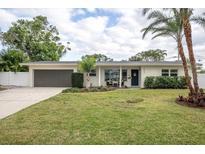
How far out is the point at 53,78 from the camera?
23.9 metres

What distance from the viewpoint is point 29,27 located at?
34.5 metres

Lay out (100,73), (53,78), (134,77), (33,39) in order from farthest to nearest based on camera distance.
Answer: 1. (33,39)
2. (53,78)
3. (134,77)
4. (100,73)

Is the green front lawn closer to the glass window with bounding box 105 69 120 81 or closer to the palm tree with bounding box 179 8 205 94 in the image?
the palm tree with bounding box 179 8 205 94

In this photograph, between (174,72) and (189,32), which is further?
(174,72)

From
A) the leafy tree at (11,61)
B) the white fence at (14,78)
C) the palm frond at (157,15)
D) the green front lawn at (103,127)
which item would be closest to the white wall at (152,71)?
the palm frond at (157,15)

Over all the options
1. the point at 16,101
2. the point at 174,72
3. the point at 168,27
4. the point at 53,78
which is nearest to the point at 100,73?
the point at 53,78

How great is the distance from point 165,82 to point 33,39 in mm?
21938

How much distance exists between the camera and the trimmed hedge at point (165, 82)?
20.8 meters

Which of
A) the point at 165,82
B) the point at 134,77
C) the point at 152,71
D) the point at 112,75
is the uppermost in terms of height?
the point at 152,71

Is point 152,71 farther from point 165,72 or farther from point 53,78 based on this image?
point 53,78

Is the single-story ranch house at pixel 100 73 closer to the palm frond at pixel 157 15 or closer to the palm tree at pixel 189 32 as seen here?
the palm frond at pixel 157 15

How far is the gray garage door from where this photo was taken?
77.9 ft
